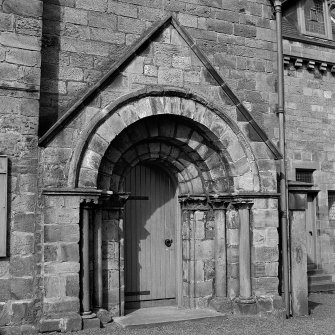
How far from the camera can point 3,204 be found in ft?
21.9

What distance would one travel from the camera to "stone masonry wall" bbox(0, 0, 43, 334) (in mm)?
6691

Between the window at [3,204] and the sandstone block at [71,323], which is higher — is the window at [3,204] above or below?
above

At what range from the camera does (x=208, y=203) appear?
8.62 m

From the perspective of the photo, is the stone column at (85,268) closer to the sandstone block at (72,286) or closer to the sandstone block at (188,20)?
the sandstone block at (72,286)

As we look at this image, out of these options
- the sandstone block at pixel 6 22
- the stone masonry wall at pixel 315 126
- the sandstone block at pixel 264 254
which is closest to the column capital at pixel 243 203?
the sandstone block at pixel 264 254

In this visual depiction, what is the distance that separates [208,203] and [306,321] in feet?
7.79

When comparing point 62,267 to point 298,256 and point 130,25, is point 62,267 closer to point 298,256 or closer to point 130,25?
point 130,25

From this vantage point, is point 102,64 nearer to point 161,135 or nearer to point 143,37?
point 143,37

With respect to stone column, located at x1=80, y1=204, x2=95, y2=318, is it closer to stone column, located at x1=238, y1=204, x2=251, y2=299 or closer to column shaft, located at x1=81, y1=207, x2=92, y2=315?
column shaft, located at x1=81, y1=207, x2=92, y2=315

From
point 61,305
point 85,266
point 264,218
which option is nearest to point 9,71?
point 85,266

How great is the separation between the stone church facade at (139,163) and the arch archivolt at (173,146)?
20 mm

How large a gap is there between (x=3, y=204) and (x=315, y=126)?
25.6 ft

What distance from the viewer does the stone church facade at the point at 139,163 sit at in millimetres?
6855

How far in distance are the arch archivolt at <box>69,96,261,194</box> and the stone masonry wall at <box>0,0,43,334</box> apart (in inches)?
30.8
